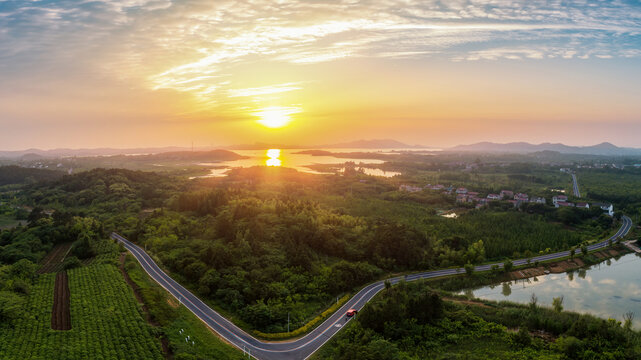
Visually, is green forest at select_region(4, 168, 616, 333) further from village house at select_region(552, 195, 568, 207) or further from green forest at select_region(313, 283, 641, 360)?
village house at select_region(552, 195, 568, 207)

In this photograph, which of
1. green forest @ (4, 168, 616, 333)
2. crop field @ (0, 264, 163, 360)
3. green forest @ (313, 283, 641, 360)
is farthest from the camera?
green forest @ (4, 168, 616, 333)

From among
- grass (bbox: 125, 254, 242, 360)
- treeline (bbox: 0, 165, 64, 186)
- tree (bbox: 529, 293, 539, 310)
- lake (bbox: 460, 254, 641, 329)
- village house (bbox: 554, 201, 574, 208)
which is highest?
treeline (bbox: 0, 165, 64, 186)

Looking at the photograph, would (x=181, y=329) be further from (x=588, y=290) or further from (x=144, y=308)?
(x=588, y=290)

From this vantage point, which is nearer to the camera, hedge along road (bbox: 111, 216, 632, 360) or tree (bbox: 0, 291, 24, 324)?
tree (bbox: 0, 291, 24, 324)

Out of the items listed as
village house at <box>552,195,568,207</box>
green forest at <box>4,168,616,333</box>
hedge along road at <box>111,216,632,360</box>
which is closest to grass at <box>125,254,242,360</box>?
hedge along road at <box>111,216,632,360</box>

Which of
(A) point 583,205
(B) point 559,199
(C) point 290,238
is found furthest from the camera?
(B) point 559,199

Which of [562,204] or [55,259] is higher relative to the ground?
[562,204]

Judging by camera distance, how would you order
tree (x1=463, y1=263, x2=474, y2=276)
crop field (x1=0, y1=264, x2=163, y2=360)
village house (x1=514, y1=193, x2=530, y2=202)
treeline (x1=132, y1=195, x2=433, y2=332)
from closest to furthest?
crop field (x1=0, y1=264, x2=163, y2=360) → treeline (x1=132, y1=195, x2=433, y2=332) → tree (x1=463, y1=263, x2=474, y2=276) → village house (x1=514, y1=193, x2=530, y2=202)

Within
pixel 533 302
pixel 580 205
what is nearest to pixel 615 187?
pixel 580 205
